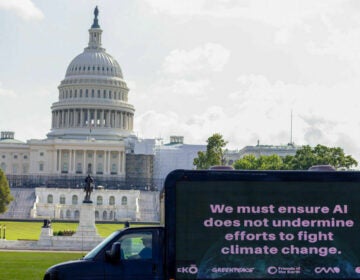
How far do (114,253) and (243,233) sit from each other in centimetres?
320

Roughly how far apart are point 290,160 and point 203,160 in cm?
1440

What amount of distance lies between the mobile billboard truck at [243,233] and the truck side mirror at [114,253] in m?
0.02

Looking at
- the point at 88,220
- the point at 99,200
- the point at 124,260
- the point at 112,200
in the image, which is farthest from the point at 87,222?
the point at 112,200

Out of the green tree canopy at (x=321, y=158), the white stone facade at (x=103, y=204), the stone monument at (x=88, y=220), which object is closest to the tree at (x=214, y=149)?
the green tree canopy at (x=321, y=158)

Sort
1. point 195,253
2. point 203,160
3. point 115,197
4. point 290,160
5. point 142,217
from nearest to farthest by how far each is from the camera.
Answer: point 195,253, point 290,160, point 203,160, point 142,217, point 115,197

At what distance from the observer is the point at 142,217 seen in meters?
149

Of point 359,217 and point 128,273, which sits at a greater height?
point 359,217

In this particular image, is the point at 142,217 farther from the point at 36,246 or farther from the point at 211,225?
the point at 211,225

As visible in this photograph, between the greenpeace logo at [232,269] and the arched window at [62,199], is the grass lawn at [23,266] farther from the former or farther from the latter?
the arched window at [62,199]

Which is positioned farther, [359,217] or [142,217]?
[142,217]

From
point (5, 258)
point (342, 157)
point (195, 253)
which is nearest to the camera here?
point (195, 253)

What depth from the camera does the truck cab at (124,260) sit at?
22.9 m

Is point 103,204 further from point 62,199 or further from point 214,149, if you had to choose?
point 214,149

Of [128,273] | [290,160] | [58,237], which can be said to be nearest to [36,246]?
[58,237]
